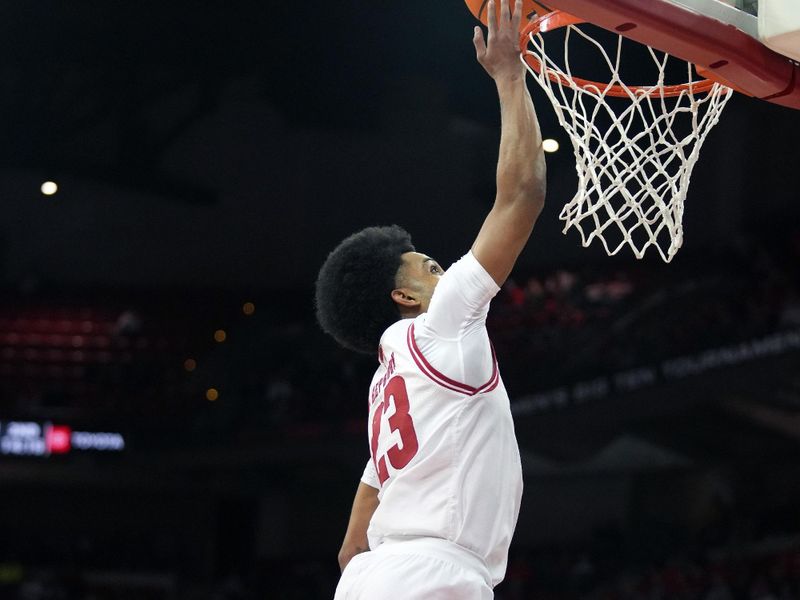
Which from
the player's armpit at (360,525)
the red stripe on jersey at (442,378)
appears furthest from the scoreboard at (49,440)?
the red stripe on jersey at (442,378)

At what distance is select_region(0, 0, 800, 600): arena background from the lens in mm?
9766

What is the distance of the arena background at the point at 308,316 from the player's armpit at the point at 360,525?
704 centimetres

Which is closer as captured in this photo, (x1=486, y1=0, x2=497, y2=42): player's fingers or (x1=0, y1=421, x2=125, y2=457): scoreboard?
(x1=486, y1=0, x2=497, y2=42): player's fingers

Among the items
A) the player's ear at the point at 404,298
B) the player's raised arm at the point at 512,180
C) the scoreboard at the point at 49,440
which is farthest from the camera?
the scoreboard at the point at 49,440

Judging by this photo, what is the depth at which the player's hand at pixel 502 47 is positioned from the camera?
219 centimetres

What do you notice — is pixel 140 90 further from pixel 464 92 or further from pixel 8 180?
pixel 464 92

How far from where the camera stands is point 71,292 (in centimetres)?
1186

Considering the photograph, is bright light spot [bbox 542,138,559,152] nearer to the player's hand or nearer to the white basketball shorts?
the player's hand

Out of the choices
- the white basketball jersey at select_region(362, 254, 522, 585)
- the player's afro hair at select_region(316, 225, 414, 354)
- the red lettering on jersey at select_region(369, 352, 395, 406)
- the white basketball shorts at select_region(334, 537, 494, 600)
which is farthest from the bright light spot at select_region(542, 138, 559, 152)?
the white basketball shorts at select_region(334, 537, 494, 600)

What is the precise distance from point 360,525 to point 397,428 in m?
0.37

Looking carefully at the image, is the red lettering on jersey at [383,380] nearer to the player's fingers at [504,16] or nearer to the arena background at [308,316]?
the player's fingers at [504,16]

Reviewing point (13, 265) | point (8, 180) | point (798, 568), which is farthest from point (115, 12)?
point (798, 568)

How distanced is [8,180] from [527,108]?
9406mm

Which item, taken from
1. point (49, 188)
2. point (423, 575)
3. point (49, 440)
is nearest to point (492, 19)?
point (423, 575)
